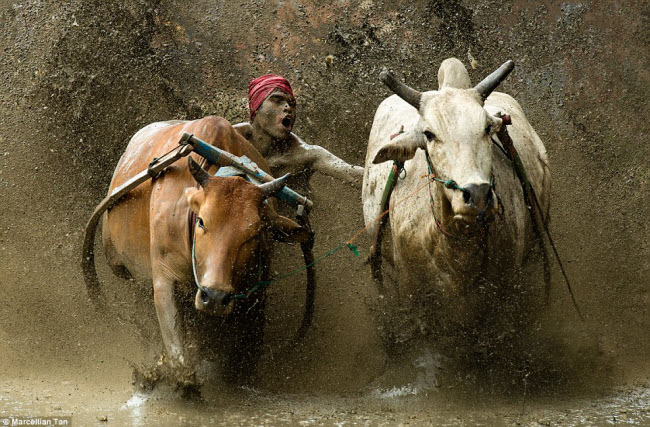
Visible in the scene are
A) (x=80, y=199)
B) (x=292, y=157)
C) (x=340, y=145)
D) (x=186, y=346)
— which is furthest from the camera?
(x=340, y=145)

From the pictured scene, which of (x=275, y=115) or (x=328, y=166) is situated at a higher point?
(x=275, y=115)

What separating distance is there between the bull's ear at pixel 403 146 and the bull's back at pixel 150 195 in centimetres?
108

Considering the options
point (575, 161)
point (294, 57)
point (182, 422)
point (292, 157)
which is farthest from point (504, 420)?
point (294, 57)

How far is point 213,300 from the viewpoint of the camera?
4672mm

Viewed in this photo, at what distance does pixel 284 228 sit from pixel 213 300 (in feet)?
2.73

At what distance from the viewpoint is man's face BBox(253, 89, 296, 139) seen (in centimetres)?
668

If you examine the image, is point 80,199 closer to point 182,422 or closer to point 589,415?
point 182,422

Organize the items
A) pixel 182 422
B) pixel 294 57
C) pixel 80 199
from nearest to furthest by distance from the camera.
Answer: pixel 182 422 → pixel 80 199 → pixel 294 57

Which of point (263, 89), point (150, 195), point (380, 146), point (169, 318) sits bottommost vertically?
point (169, 318)

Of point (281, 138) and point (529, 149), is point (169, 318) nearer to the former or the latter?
point (281, 138)

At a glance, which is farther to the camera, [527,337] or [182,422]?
[527,337]

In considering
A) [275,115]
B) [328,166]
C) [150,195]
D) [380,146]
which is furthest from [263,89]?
[150,195]

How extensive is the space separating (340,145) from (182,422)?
4.39 m

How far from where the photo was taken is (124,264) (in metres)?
6.24
